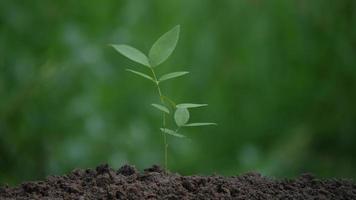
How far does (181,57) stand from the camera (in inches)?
116

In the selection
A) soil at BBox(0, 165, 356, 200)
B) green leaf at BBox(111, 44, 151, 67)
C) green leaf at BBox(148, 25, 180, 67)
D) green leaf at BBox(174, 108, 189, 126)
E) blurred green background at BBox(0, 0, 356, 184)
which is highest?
blurred green background at BBox(0, 0, 356, 184)

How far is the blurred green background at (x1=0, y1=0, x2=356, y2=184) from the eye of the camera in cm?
245

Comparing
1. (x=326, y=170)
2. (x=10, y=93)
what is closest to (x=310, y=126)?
(x=326, y=170)

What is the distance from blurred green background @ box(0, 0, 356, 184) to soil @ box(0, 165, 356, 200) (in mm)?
1268

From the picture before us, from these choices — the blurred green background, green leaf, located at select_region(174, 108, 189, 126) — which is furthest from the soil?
the blurred green background

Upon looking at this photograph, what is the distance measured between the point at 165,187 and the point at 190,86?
1.86 meters

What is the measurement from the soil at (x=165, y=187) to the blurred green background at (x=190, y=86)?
4.16ft

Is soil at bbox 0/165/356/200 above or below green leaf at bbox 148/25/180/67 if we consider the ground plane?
below

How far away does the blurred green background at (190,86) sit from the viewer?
2.45m

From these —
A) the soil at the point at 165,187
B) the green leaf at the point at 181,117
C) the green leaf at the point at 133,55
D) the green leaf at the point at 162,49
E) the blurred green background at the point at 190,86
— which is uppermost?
the blurred green background at the point at 190,86

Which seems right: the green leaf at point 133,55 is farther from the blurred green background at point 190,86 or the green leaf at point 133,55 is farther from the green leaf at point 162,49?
the blurred green background at point 190,86

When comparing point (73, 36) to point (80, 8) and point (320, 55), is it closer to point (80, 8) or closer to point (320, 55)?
point (80, 8)

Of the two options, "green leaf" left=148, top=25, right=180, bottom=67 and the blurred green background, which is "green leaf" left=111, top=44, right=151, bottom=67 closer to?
"green leaf" left=148, top=25, right=180, bottom=67

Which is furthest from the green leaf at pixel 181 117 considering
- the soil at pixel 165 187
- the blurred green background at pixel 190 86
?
the blurred green background at pixel 190 86
